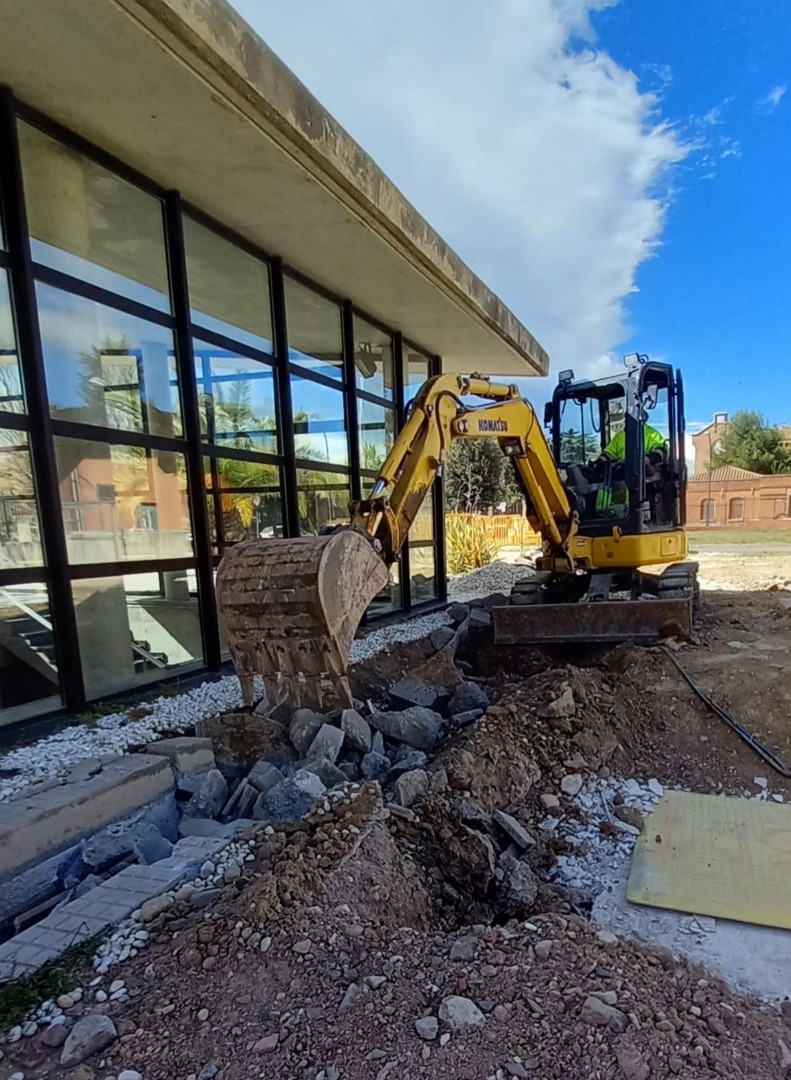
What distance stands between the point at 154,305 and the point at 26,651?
119 inches

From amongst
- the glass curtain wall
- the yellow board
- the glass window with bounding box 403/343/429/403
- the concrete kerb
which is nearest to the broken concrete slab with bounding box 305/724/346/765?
the concrete kerb

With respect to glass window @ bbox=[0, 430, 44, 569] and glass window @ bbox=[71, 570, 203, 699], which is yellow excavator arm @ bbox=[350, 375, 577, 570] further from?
glass window @ bbox=[0, 430, 44, 569]

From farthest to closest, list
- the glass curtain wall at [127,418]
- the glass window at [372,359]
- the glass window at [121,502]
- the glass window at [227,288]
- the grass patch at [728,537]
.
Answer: the grass patch at [728,537], the glass window at [372,359], the glass window at [227,288], the glass window at [121,502], the glass curtain wall at [127,418]

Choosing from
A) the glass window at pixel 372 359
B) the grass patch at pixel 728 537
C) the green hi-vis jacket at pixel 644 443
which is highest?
the glass window at pixel 372 359

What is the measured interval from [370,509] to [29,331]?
2656 mm

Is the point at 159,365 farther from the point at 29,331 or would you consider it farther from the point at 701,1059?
the point at 701,1059

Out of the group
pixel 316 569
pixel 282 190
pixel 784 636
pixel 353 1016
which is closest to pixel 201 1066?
pixel 353 1016

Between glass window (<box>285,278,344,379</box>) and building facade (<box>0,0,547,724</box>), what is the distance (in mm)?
44

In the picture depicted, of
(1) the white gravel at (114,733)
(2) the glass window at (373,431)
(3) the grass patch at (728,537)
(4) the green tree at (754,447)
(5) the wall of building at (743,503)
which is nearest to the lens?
(1) the white gravel at (114,733)

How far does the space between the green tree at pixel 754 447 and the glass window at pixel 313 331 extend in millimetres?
39824

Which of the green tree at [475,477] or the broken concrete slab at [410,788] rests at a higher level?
the green tree at [475,477]

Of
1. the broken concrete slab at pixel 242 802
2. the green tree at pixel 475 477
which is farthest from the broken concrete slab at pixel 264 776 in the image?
the green tree at pixel 475 477

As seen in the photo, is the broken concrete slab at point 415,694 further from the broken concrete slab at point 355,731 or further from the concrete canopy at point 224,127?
the concrete canopy at point 224,127

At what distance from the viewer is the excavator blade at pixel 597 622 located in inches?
224
